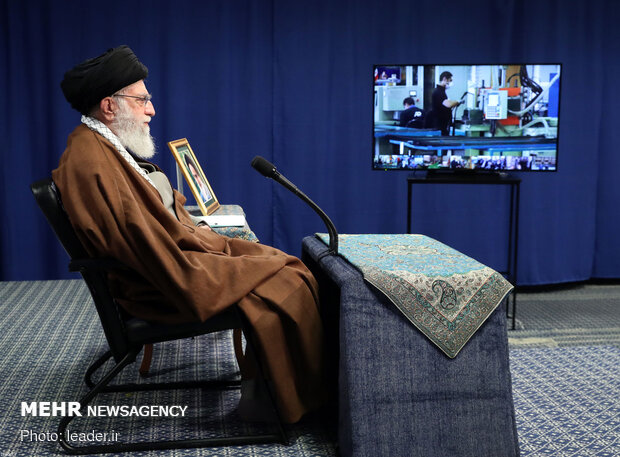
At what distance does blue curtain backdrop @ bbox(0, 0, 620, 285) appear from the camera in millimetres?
4539

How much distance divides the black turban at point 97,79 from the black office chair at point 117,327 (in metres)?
0.41

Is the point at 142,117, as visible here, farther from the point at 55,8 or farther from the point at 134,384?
the point at 55,8

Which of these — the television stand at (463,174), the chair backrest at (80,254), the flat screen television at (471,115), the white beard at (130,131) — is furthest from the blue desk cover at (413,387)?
the flat screen television at (471,115)

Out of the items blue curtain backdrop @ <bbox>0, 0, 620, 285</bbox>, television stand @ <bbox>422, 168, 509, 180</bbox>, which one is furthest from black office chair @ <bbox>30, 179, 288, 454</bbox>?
blue curtain backdrop @ <bbox>0, 0, 620, 285</bbox>

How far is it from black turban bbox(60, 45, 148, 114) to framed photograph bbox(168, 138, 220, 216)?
28.8 inches

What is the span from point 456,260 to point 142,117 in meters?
1.23

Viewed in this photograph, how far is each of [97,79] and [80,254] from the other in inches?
25.4

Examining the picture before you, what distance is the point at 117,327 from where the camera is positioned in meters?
2.16

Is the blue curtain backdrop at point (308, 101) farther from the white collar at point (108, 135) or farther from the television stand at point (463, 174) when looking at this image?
the white collar at point (108, 135)

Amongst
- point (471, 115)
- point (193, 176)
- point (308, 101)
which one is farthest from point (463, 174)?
point (193, 176)

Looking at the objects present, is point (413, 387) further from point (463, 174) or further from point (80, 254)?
point (463, 174)

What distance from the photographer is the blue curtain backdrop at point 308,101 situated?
4539mm

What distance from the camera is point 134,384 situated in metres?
2.71

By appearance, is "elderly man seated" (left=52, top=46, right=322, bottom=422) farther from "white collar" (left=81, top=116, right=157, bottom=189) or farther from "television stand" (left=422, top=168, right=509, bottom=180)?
"television stand" (left=422, top=168, right=509, bottom=180)
